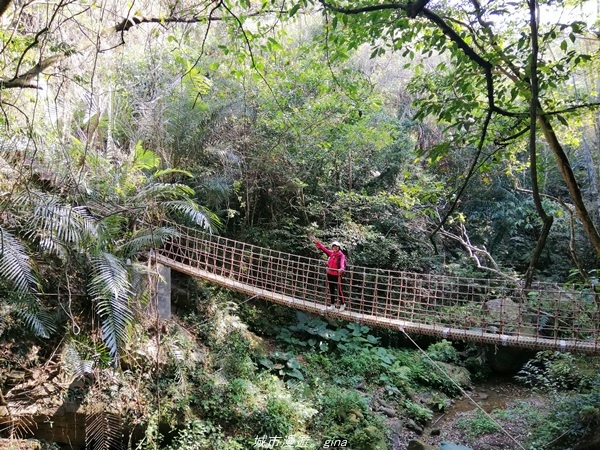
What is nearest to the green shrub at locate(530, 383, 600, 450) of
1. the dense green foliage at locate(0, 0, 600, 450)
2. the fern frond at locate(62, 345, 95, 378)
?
the dense green foliage at locate(0, 0, 600, 450)

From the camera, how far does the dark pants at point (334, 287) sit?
4.21 m

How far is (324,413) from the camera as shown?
13.5ft

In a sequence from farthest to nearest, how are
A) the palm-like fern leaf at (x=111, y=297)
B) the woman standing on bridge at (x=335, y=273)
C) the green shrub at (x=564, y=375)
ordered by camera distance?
the green shrub at (x=564, y=375)
the woman standing on bridge at (x=335, y=273)
the palm-like fern leaf at (x=111, y=297)

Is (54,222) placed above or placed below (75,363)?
above

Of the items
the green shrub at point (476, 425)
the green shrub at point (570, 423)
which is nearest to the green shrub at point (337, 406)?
the green shrub at point (476, 425)

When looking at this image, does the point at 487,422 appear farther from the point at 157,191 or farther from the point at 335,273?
the point at 157,191

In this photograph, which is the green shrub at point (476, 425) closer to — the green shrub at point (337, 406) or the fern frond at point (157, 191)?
the green shrub at point (337, 406)

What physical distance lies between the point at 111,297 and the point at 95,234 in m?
0.48

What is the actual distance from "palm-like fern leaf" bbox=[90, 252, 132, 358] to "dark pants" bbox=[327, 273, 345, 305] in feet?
6.21

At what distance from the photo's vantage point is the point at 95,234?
314cm

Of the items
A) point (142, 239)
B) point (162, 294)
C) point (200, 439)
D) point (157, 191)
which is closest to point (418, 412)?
point (200, 439)

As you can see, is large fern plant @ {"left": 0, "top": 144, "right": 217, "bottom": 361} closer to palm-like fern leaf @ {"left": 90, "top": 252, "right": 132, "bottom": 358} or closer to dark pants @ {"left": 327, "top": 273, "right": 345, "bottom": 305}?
palm-like fern leaf @ {"left": 90, "top": 252, "right": 132, "bottom": 358}

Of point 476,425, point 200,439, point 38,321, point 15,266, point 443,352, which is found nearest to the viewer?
point 15,266

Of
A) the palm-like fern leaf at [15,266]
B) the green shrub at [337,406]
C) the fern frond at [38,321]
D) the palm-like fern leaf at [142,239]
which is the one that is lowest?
the green shrub at [337,406]
